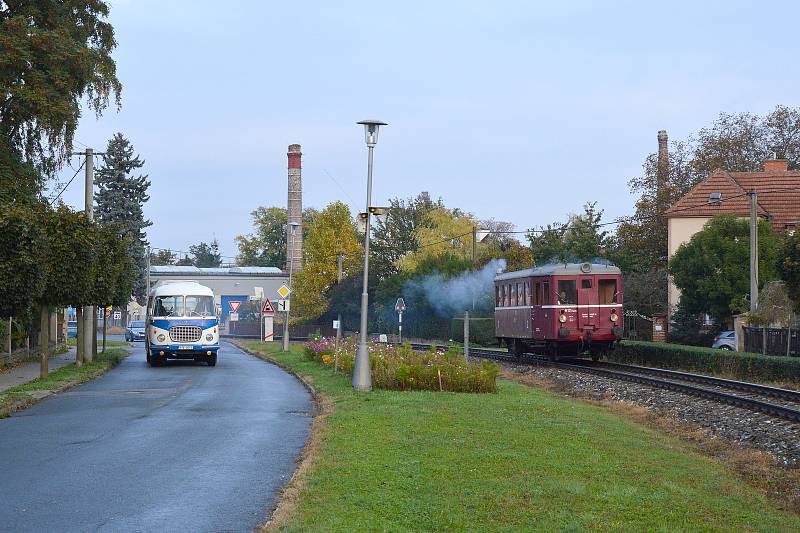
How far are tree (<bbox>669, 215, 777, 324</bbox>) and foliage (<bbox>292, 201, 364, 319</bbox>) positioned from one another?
34.1m

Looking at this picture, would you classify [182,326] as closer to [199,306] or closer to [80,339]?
[199,306]

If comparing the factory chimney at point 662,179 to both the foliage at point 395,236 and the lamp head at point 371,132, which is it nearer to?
the foliage at point 395,236

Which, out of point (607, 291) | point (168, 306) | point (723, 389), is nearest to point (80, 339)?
point (168, 306)

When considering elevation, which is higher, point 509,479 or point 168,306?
point 168,306

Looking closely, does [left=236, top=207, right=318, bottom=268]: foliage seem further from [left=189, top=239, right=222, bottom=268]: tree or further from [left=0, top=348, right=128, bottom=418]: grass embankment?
[left=0, top=348, right=128, bottom=418]: grass embankment

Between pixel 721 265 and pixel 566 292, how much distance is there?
1757 cm

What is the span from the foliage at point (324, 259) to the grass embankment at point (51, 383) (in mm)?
41669

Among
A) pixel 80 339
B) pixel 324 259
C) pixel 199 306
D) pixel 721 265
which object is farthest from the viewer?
pixel 324 259

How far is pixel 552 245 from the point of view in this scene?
6128cm

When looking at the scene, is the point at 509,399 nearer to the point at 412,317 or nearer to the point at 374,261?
the point at 412,317

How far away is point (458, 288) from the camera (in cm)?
6188

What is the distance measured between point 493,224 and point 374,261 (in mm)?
49004

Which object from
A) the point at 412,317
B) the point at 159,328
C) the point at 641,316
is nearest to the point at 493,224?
the point at 412,317

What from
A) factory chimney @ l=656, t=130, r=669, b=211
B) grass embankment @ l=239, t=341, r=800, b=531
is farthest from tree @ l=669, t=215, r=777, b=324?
grass embankment @ l=239, t=341, r=800, b=531
